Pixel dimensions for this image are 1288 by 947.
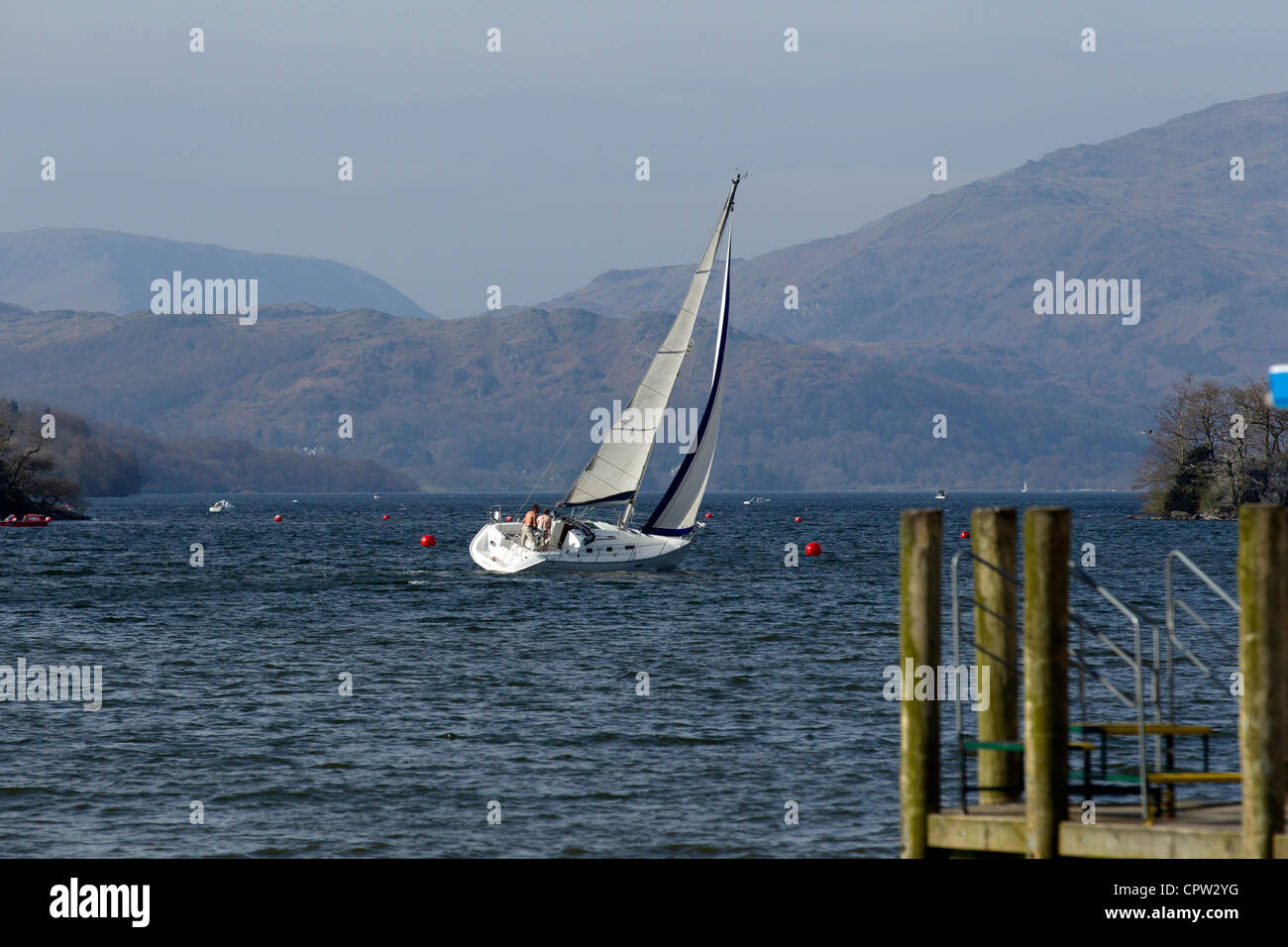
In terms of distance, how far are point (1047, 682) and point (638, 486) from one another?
54681 mm

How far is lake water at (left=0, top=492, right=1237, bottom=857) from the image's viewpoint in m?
24.1

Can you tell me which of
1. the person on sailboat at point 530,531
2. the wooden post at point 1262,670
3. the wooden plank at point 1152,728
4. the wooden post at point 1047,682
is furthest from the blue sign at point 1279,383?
the person on sailboat at point 530,531

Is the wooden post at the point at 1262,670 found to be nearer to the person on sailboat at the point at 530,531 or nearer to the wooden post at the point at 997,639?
the wooden post at the point at 997,639

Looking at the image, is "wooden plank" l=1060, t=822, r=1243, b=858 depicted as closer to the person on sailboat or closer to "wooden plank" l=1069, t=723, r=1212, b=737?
"wooden plank" l=1069, t=723, r=1212, b=737

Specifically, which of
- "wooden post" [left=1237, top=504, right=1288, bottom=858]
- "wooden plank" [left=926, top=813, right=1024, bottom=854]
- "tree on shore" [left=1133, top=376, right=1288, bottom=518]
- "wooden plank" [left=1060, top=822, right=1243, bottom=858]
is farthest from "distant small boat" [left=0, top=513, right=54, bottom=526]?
"wooden post" [left=1237, top=504, right=1288, bottom=858]

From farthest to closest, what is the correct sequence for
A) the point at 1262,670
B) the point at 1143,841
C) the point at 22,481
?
the point at 22,481 < the point at 1143,841 < the point at 1262,670

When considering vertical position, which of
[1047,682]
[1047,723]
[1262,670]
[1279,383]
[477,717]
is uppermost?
[1279,383]

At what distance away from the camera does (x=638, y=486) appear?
71062 mm

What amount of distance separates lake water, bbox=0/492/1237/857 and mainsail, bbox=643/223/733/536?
10.5 ft

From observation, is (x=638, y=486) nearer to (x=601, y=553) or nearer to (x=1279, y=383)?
(x=601, y=553)

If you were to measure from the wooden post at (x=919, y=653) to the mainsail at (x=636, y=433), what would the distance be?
52579 mm

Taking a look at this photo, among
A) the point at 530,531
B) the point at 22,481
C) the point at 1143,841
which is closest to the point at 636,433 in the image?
the point at 530,531

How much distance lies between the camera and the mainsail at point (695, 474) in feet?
230
